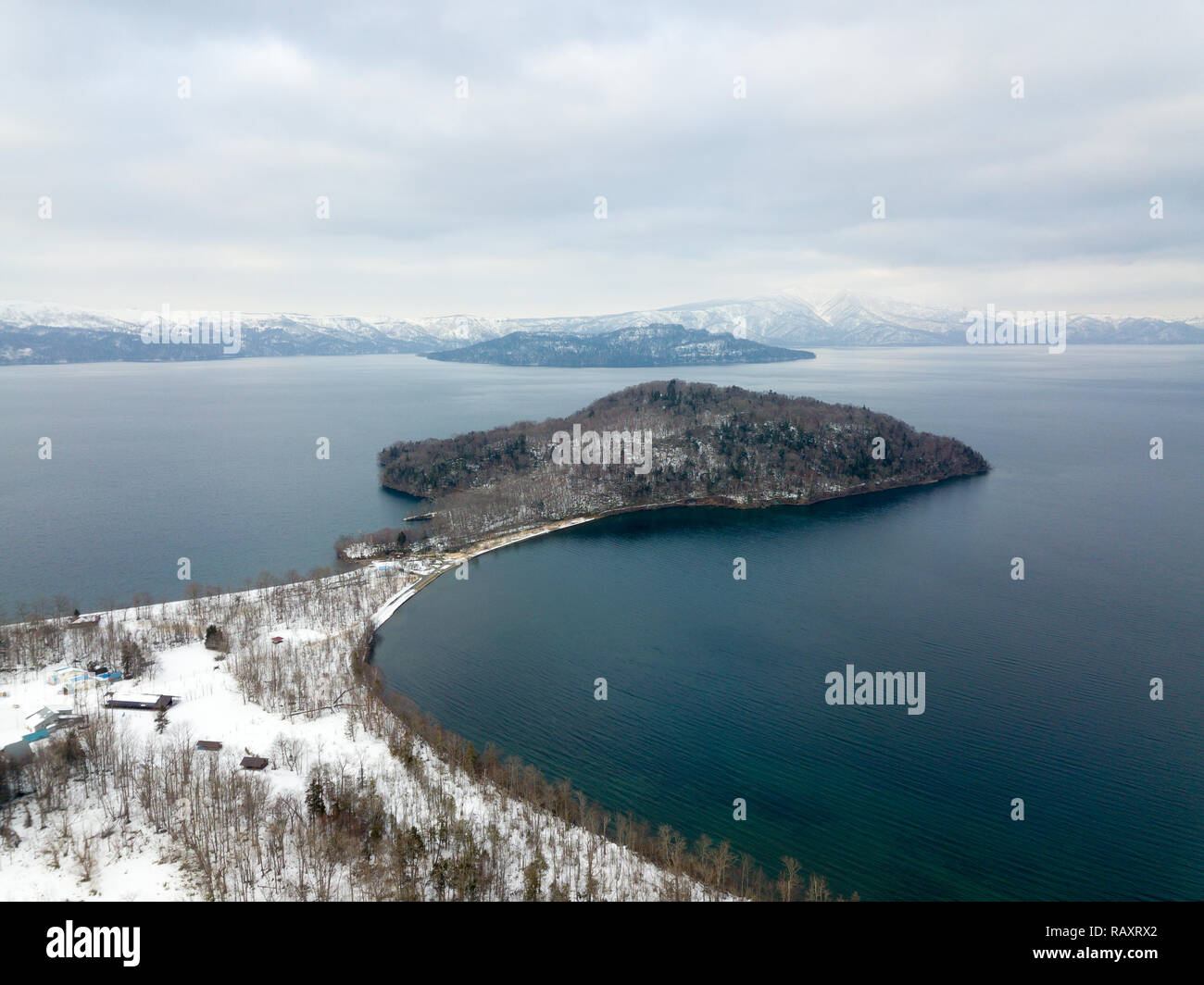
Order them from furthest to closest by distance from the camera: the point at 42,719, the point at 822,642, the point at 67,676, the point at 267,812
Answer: the point at 822,642 → the point at 67,676 → the point at 42,719 → the point at 267,812

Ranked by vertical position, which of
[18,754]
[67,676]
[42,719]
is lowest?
[18,754]

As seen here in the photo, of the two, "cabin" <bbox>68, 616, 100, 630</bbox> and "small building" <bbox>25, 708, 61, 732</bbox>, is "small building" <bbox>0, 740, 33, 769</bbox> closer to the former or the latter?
"small building" <bbox>25, 708, 61, 732</bbox>

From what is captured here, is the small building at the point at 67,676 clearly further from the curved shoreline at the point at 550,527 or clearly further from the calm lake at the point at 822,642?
the curved shoreline at the point at 550,527

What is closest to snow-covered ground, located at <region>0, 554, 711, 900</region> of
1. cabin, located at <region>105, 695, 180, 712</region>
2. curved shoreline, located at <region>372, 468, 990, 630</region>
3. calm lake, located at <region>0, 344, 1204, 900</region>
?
cabin, located at <region>105, 695, 180, 712</region>

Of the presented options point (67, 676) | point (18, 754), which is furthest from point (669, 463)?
point (18, 754)

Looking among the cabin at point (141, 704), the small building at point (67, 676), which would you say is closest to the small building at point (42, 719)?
the cabin at point (141, 704)

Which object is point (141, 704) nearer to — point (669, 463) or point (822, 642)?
point (822, 642)

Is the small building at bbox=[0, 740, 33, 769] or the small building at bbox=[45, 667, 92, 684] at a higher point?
the small building at bbox=[45, 667, 92, 684]
